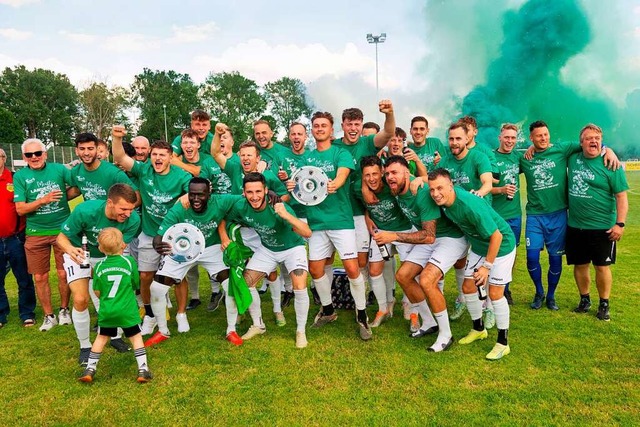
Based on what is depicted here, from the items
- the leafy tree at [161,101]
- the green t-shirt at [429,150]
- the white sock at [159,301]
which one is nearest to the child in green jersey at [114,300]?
the white sock at [159,301]

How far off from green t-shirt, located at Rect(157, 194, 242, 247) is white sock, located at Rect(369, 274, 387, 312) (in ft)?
6.74

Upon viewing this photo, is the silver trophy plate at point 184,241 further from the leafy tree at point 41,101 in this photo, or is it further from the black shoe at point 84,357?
the leafy tree at point 41,101

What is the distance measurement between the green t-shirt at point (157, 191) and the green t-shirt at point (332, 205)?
1.70 m

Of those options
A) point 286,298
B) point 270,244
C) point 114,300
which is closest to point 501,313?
point 270,244

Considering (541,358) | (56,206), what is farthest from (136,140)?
(541,358)

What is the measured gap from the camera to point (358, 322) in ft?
18.3

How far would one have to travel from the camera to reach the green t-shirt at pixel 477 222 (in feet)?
15.0

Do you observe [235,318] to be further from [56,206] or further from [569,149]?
[569,149]

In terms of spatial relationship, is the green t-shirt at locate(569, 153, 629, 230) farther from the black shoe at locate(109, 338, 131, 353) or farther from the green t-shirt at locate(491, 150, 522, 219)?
the black shoe at locate(109, 338, 131, 353)

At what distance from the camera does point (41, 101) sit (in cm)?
7156

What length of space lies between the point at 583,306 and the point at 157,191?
5.89 metres

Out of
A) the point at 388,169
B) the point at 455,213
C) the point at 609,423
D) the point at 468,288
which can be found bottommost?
the point at 609,423

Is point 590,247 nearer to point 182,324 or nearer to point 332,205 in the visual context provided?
point 332,205

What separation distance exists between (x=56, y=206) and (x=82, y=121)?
78.5m
